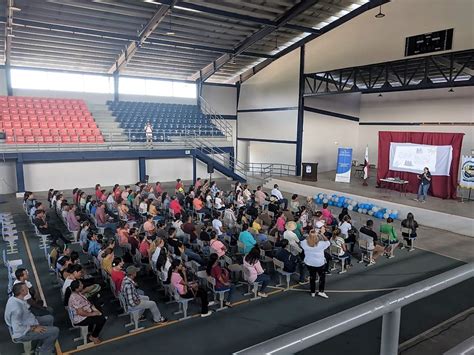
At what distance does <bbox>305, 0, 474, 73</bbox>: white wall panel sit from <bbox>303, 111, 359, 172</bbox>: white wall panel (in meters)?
3.49

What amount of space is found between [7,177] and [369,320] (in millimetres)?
20561

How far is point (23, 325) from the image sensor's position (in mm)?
4945

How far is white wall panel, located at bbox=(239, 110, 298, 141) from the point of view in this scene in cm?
2234

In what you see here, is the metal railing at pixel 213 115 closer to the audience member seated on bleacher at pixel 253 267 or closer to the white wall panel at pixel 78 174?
the white wall panel at pixel 78 174

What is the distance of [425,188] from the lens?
14922 millimetres

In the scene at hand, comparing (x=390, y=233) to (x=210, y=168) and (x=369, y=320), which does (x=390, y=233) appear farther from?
(x=210, y=168)

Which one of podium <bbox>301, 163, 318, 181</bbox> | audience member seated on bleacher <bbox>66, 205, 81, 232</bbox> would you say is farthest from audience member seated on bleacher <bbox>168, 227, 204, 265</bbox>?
podium <bbox>301, 163, 318, 181</bbox>

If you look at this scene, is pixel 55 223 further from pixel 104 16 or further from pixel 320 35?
pixel 320 35

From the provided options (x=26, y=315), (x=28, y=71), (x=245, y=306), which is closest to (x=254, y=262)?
(x=245, y=306)

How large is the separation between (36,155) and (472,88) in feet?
74.9

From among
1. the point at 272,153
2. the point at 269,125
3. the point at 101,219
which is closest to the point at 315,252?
the point at 101,219

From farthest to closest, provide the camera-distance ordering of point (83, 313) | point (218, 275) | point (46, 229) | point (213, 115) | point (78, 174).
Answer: point (213, 115) < point (78, 174) < point (46, 229) < point (218, 275) < point (83, 313)

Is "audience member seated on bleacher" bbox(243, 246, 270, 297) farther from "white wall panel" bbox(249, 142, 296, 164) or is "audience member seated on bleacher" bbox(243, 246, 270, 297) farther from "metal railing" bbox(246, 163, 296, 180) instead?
"white wall panel" bbox(249, 142, 296, 164)

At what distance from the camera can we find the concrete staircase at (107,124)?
19.8m
